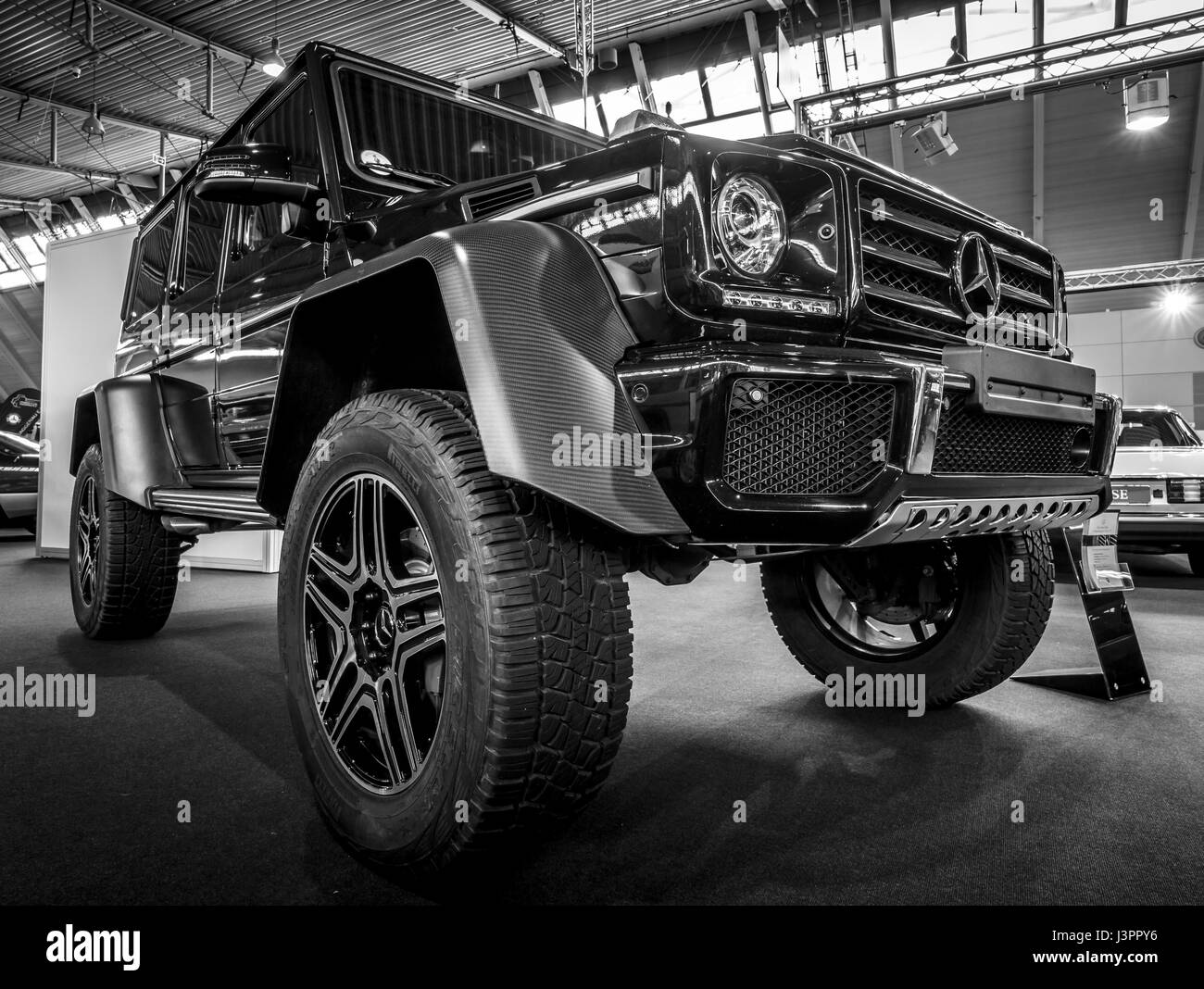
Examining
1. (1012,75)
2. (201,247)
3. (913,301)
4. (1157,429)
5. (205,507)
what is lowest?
(205,507)

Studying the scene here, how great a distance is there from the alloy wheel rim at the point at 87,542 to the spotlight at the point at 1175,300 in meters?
16.0

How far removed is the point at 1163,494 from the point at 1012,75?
252 inches

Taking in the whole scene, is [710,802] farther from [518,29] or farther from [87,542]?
[518,29]

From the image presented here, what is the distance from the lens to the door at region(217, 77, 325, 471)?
239 centimetres

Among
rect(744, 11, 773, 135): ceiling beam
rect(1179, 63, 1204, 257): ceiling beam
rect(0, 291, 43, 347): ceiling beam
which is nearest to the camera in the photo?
rect(744, 11, 773, 135): ceiling beam

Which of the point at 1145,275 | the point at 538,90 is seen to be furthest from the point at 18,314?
the point at 1145,275

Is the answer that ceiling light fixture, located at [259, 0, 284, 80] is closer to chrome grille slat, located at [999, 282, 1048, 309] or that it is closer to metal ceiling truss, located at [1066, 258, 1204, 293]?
chrome grille slat, located at [999, 282, 1048, 309]

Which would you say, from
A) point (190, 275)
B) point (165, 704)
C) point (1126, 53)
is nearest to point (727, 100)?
point (1126, 53)

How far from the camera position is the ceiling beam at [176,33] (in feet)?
Answer: 35.4

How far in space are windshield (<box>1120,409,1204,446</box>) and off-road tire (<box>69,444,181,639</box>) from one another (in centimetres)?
654

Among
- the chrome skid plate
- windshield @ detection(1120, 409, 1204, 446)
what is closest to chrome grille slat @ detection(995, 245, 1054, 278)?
the chrome skid plate

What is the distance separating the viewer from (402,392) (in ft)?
5.52

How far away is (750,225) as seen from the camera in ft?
5.23

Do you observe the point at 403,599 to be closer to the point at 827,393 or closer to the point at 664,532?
the point at 664,532
